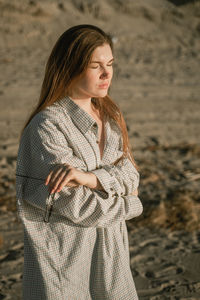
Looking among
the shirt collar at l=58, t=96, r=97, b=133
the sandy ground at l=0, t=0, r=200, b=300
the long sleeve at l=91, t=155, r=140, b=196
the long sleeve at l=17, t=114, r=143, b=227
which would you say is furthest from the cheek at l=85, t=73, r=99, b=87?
the sandy ground at l=0, t=0, r=200, b=300

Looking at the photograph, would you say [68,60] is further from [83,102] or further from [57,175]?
[57,175]

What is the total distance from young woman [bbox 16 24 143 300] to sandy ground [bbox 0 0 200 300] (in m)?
1.37

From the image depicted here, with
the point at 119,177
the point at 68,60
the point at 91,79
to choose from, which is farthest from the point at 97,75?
the point at 119,177

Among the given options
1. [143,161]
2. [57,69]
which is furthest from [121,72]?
[57,69]

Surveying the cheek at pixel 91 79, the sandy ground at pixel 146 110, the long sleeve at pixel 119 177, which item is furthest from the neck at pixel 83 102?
the sandy ground at pixel 146 110

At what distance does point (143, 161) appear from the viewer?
233 inches

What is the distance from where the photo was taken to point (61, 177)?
1571 mm

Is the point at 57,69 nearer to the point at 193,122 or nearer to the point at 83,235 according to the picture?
the point at 83,235

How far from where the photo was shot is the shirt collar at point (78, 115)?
74.7 inches

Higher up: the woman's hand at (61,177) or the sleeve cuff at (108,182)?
the woman's hand at (61,177)

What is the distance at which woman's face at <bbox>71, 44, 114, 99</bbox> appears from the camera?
1.87 m

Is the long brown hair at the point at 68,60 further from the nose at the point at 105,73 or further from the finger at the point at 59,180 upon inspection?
the finger at the point at 59,180

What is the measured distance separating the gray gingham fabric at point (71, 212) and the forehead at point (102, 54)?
22cm

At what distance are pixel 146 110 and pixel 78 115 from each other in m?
6.73
